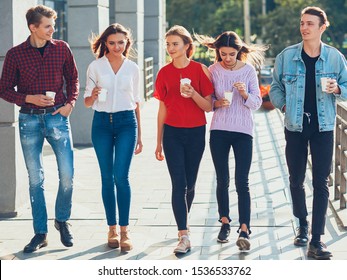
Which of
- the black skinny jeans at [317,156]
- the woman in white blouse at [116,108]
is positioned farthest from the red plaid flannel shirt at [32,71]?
the black skinny jeans at [317,156]

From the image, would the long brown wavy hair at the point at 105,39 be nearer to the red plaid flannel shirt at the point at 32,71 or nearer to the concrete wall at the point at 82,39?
the red plaid flannel shirt at the point at 32,71

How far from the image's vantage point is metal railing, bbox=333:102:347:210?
8.52 meters

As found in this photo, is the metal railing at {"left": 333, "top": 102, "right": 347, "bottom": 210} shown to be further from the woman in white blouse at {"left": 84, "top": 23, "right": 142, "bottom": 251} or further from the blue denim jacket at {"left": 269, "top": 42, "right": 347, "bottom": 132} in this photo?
the woman in white blouse at {"left": 84, "top": 23, "right": 142, "bottom": 251}

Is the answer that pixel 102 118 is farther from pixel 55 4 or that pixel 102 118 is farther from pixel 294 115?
pixel 55 4

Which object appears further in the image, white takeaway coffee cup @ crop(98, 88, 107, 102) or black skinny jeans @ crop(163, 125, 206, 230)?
black skinny jeans @ crop(163, 125, 206, 230)

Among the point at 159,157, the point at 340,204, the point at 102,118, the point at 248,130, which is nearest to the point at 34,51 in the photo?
the point at 102,118

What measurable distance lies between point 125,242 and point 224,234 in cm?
86

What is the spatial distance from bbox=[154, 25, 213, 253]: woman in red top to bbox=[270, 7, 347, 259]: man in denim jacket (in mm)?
621

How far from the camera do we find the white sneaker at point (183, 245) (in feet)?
22.1

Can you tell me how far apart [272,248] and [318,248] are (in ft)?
1.47

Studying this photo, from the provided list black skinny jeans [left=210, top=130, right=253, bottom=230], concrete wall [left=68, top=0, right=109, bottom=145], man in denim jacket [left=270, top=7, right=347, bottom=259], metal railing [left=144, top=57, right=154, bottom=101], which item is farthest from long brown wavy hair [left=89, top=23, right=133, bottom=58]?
metal railing [left=144, top=57, right=154, bottom=101]

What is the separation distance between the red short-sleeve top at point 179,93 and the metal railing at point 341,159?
7.06ft

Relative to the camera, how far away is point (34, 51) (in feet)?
22.5

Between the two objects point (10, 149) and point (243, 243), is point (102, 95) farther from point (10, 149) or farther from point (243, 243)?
point (10, 149)
